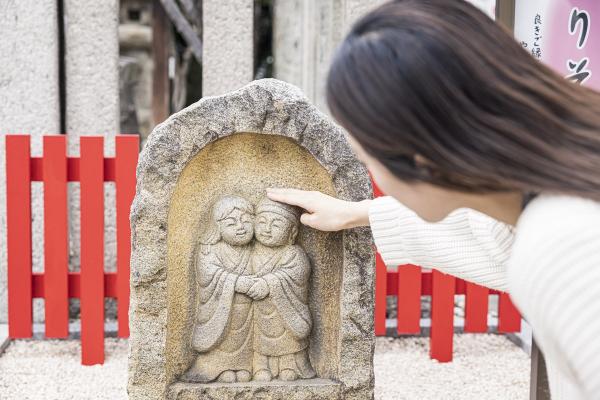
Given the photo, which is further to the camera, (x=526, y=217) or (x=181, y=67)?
(x=181, y=67)

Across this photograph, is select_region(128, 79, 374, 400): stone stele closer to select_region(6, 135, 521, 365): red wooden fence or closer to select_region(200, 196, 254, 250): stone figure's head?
select_region(200, 196, 254, 250): stone figure's head

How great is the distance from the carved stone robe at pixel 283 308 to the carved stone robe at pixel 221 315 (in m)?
0.05

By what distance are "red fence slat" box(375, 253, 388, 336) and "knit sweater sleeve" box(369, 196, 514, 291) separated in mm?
1728

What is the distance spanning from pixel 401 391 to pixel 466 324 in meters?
0.84

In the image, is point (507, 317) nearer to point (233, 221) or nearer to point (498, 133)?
point (233, 221)

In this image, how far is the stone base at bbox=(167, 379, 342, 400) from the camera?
273 cm

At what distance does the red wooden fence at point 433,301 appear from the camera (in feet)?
12.9

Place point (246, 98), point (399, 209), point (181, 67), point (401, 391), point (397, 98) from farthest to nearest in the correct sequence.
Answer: point (181, 67), point (401, 391), point (246, 98), point (399, 209), point (397, 98)

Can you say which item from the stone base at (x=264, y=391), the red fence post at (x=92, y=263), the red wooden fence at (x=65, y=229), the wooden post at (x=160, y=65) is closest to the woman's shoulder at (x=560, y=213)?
the stone base at (x=264, y=391)

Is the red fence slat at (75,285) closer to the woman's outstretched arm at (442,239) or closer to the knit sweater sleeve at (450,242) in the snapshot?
the woman's outstretched arm at (442,239)

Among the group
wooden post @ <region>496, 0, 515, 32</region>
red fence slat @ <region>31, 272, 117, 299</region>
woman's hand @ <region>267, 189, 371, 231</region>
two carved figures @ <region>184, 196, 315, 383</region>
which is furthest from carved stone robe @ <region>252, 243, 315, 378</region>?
wooden post @ <region>496, 0, 515, 32</region>

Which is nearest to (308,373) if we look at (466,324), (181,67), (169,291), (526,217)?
(169,291)

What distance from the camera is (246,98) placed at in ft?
8.61

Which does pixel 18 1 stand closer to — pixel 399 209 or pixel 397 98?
pixel 399 209
